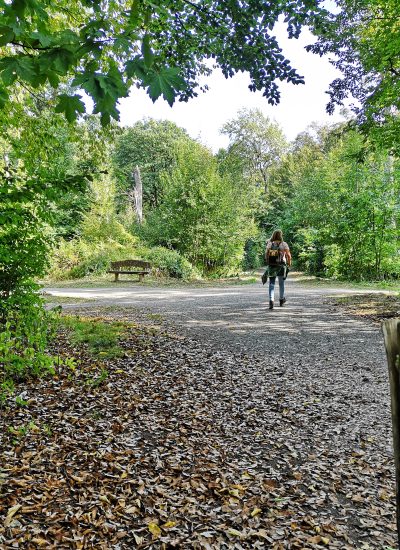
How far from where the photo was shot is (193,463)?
10.3 feet

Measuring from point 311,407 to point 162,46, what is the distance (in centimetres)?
493

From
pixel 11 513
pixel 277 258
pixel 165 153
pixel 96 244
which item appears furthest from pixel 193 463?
pixel 165 153

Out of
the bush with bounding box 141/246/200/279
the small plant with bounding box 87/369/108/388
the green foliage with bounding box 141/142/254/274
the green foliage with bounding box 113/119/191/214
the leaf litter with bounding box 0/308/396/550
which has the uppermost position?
the green foliage with bounding box 113/119/191/214

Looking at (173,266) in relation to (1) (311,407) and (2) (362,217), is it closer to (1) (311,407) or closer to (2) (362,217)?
(2) (362,217)

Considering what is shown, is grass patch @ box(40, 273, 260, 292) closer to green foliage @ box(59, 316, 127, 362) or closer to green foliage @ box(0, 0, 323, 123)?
green foliage @ box(59, 316, 127, 362)

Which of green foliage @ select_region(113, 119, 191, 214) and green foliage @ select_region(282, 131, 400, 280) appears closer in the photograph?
green foliage @ select_region(282, 131, 400, 280)

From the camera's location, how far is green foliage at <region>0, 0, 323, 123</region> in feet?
5.47

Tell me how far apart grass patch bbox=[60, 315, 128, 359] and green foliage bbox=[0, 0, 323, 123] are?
344cm

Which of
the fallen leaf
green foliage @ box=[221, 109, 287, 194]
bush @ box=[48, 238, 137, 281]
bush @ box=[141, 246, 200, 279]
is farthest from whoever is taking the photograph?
green foliage @ box=[221, 109, 287, 194]

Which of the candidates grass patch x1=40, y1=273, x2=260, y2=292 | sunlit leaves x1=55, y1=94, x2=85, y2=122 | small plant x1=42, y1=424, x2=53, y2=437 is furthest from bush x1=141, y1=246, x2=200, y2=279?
sunlit leaves x1=55, y1=94, x2=85, y2=122

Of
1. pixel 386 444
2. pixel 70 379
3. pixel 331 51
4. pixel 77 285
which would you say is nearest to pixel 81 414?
pixel 70 379

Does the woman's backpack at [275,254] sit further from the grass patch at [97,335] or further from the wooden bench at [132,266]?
the wooden bench at [132,266]

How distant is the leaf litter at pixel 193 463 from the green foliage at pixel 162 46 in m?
2.36

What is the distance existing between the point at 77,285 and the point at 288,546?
16500 mm
